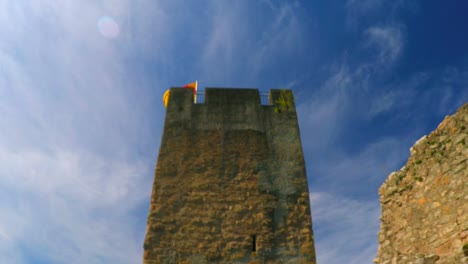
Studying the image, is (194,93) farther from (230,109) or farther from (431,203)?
(431,203)

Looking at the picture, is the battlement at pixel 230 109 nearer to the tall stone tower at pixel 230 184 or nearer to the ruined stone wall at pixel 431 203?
the tall stone tower at pixel 230 184

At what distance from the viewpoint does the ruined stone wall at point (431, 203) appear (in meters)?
4.83

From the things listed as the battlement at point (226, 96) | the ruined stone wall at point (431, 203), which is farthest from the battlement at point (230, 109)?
the ruined stone wall at point (431, 203)

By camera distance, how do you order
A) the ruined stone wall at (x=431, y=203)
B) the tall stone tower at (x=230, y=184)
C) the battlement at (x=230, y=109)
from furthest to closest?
1. the battlement at (x=230, y=109)
2. the tall stone tower at (x=230, y=184)
3. the ruined stone wall at (x=431, y=203)

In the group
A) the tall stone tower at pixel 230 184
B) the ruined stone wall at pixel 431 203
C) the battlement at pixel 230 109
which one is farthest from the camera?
the battlement at pixel 230 109

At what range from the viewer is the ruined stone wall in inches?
190

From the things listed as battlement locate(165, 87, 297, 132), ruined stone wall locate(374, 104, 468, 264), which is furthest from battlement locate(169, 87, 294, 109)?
ruined stone wall locate(374, 104, 468, 264)

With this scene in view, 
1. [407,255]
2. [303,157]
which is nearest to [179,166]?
[303,157]

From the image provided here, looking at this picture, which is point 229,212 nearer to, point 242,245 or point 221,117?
point 242,245

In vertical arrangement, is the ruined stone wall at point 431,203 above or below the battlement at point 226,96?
below

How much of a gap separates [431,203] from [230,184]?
150 inches

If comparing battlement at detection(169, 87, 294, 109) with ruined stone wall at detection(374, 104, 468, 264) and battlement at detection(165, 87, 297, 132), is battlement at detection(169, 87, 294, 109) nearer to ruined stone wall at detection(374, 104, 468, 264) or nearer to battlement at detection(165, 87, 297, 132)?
battlement at detection(165, 87, 297, 132)

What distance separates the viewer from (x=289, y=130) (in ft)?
28.7

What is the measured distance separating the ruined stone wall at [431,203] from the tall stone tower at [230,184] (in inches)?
69.9
